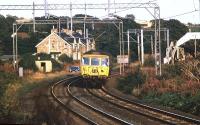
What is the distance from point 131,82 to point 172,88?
766cm

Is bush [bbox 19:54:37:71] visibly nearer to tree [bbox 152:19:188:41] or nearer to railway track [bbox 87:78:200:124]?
railway track [bbox 87:78:200:124]

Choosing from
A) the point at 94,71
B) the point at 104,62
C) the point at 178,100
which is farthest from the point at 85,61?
the point at 178,100

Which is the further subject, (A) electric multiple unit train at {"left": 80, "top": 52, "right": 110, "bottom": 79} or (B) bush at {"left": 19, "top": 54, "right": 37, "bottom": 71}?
(B) bush at {"left": 19, "top": 54, "right": 37, "bottom": 71}

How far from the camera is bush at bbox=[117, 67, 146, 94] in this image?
3756cm

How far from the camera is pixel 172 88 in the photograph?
104 ft

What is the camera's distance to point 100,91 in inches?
1516

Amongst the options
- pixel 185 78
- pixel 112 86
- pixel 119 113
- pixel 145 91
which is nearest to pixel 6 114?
pixel 119 113

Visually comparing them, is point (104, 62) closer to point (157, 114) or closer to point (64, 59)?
point (157, 114)

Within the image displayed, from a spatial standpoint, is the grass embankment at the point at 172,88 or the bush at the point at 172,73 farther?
the bush at the point at 172,73

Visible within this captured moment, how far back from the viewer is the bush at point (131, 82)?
37.6 meters

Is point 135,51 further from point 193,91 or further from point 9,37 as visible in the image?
point 193,91

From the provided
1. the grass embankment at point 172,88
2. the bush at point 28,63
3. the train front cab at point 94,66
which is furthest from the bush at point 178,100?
the bush at point 28,63

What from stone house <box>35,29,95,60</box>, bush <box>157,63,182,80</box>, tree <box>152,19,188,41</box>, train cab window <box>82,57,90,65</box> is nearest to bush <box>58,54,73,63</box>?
stone house <box>35,29,95,60</box>

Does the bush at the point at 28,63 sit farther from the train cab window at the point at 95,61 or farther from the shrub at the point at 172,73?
the shrub at the point at 172,73
